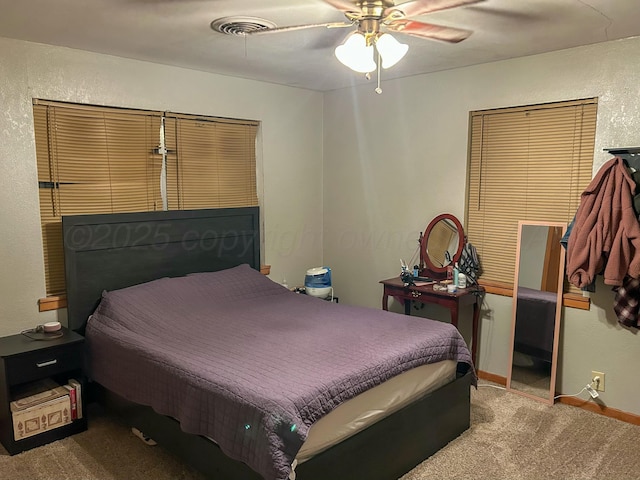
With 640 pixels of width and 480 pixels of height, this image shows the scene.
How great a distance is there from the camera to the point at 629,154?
9.91 feet

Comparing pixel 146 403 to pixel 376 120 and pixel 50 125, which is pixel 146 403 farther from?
pixel 376 120

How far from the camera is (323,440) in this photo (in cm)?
220

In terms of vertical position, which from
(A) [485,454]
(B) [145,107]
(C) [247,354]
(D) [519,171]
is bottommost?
(A) [485,454]

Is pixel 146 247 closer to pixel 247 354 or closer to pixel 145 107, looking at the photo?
pixel 145 107

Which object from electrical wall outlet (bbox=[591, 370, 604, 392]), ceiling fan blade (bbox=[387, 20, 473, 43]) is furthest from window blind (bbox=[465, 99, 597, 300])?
ceiling fan blade (bbox=[387, 20, 473, 43])

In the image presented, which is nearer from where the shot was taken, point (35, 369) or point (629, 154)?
point (35, 369)

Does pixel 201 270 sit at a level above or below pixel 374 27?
below

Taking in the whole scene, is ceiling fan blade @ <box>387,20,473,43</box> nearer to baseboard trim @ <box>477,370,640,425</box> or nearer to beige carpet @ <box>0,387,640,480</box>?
beige carpet @ <box>0,387,640,480</box>

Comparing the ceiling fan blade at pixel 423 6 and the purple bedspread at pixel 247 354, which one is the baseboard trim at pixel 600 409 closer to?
the purple bedspread at pixel 247 354

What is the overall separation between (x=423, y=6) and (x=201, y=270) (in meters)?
2.64

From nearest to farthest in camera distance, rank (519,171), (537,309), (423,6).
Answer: (423,6) < (537,309) < (519,171)

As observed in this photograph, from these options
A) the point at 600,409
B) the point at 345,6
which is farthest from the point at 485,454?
the point at 345,6

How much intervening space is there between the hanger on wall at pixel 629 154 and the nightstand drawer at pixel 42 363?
11.2 ft

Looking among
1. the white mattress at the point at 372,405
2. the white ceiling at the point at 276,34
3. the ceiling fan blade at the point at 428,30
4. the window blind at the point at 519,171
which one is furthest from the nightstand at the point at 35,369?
the window blind at the point at 519,171
